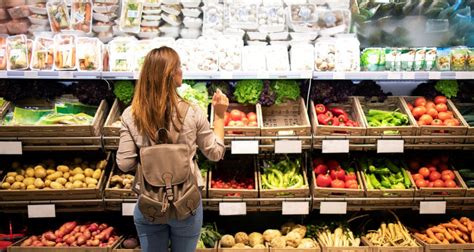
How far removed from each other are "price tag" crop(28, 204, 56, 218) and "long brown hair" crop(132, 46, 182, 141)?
160 centimetres

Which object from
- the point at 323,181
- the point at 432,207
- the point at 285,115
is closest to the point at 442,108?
the point at 432,207

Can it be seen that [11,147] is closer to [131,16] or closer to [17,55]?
[17,55]

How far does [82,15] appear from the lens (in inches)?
160

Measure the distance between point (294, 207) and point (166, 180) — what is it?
1.47m

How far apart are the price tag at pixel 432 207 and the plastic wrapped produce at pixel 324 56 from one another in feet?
4.24

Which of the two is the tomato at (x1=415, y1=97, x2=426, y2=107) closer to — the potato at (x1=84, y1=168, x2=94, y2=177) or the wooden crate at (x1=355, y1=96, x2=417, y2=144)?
the wooden crate at (x1=355, y1=96, x2=417, y2=144)

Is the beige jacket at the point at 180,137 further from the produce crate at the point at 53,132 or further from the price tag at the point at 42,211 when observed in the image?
the price tag at the point at 42,211

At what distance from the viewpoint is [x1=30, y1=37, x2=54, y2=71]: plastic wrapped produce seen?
12.5ft

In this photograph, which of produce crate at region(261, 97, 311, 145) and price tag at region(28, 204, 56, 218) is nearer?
price tag at region(28, 204, 56, 218)

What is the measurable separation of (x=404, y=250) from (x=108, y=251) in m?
2.27

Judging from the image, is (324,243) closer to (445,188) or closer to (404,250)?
A: (404,250)

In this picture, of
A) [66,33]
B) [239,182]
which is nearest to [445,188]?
[239,182]

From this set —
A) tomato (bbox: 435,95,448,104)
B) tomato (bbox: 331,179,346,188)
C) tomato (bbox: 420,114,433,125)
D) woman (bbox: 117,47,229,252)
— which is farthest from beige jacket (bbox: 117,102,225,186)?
tomato (bbox: 435,95,448,104)

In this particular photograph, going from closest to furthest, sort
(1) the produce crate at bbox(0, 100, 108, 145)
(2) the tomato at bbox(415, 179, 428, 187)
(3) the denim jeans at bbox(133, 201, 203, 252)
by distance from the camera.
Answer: (3) the denim jeans at bbox(133, 201, 203, 252), (1) the produce crate at bbox(0, 100, 108, 145), (2) the tomato at bbox(415, 179, 428, 187)
